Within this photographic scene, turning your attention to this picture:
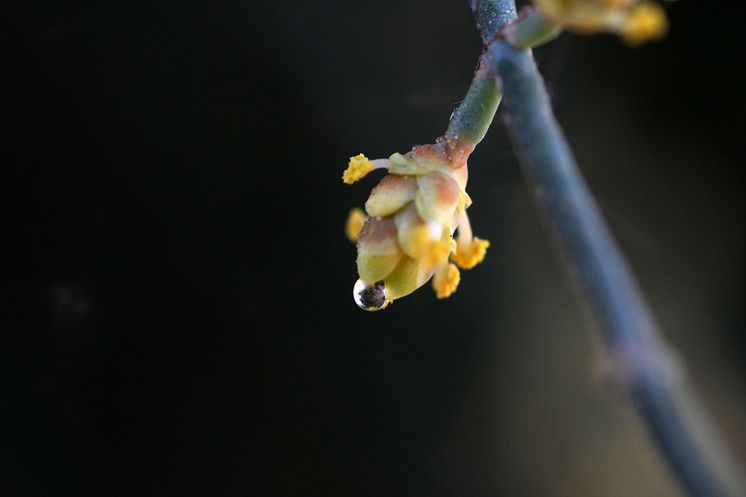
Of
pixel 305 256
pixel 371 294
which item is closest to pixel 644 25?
pixel 371 294

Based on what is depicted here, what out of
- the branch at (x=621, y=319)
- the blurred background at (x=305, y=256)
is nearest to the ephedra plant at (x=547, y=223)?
the branch at (x=621, y=319)

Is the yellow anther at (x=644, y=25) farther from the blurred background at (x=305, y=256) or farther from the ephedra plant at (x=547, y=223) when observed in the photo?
the blurred background at (x=305, y=256)

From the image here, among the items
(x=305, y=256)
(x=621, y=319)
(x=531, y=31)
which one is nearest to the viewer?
(x=621, y=319)

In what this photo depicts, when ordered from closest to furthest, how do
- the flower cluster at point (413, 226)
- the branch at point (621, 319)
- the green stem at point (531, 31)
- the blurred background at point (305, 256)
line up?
the branch at point (621, 319), the green stem at point (531, 31), the flower cluster at point (413, 226), the blurred background at point (305, 256)

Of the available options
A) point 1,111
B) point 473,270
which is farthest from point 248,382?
point 1,111

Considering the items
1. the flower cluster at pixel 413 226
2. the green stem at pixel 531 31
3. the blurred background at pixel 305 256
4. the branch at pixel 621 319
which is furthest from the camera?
the blurred background at pixel 305 256

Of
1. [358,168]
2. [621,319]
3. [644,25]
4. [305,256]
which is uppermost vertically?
[305,256]

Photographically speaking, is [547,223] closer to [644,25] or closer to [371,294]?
[644,25]
